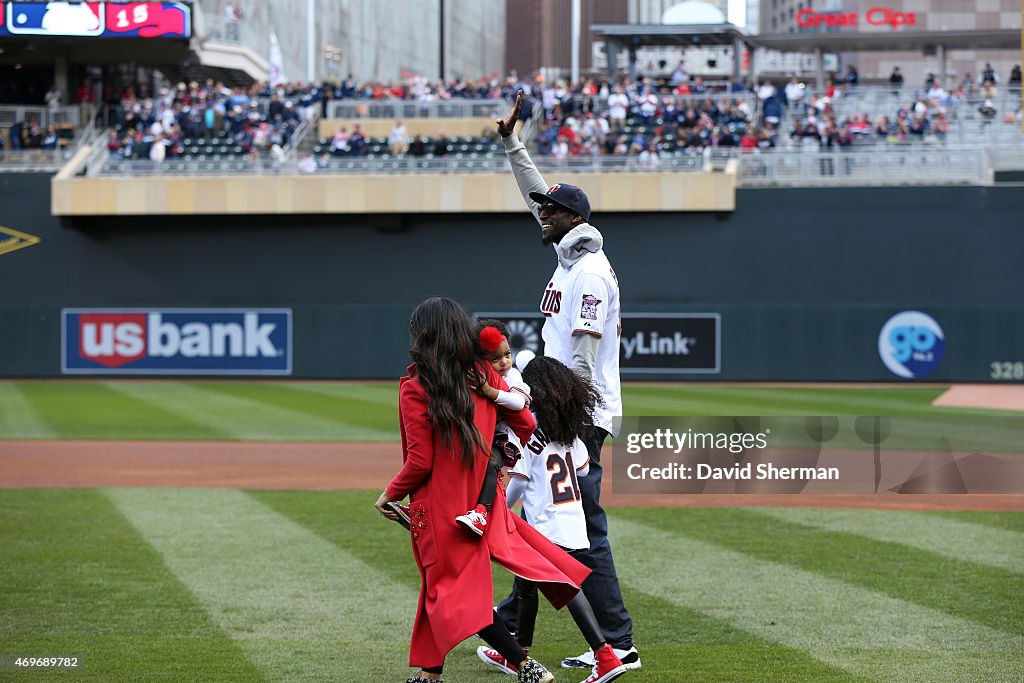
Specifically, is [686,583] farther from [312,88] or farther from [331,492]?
[312,88]

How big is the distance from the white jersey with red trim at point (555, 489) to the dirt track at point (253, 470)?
19.5 ft

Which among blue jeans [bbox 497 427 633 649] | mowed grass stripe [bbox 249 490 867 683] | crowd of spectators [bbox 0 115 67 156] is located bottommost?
mowed grass stripe [bbox 249 490 867 683]

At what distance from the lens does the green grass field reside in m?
6.12

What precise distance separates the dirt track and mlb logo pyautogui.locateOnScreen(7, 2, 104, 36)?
18.4m

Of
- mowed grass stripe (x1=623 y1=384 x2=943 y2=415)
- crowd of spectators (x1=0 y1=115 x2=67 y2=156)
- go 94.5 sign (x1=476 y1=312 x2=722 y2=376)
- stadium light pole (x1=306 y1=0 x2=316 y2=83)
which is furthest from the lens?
stadium light pole (x1=306 y1=0 x2=316 y2=83)

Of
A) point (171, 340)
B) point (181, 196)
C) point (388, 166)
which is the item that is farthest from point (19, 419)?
point (388, 166)

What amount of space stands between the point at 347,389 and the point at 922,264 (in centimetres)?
1317

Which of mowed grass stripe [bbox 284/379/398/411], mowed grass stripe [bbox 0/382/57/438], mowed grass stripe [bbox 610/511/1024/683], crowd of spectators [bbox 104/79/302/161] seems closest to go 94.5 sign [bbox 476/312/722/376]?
A: mowed grass stripe [bbox 284/379/398/411]

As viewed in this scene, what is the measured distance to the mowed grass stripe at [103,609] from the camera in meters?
6.01

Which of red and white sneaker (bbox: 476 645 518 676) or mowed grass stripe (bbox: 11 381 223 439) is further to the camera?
mowed grass stripe (bbox: 11 381 223 439)

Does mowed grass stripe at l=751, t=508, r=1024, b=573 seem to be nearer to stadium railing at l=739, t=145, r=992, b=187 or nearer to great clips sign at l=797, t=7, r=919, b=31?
stadium railing at l=739, t=145, r=992, b=187

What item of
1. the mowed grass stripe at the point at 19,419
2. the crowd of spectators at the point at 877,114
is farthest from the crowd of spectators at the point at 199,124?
the crowd of spectators at the point at 877,114

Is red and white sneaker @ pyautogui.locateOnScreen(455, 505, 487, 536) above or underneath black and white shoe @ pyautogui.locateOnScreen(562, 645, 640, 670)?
above

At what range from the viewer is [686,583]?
8.06 m
